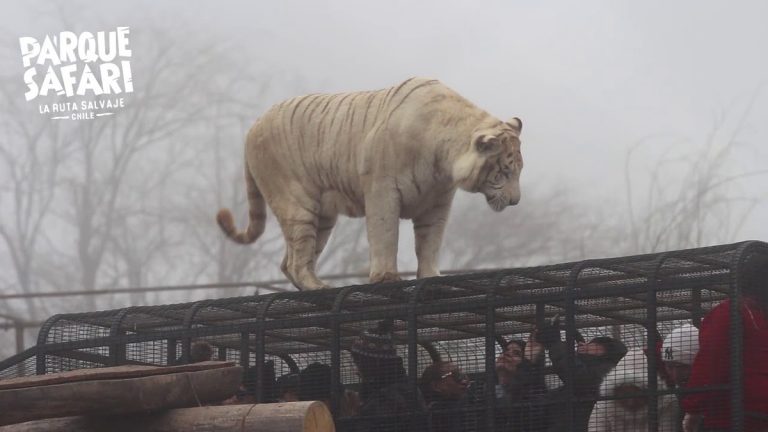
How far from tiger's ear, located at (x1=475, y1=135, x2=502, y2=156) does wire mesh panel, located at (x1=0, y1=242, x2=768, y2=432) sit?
1.31 meters

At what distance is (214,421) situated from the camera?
577 cm

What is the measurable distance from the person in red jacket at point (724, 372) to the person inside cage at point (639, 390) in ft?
0.40

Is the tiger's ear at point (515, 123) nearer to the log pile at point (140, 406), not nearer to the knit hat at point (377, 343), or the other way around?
the knit hat at point (377, 343)

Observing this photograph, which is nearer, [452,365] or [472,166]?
[452,365]

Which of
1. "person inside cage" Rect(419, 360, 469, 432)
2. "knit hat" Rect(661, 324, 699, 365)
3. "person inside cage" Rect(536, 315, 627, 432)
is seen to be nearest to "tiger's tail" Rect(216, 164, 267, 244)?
"person inside cage" Rect(419, 360, 469, 432)

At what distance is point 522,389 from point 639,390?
593mm

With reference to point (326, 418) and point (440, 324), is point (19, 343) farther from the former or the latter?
point (326, 418)

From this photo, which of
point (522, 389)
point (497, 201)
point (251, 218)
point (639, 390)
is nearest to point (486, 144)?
point (497, 201)

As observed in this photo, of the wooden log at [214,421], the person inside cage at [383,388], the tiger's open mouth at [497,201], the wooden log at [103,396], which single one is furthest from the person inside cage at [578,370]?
the tiger's open mouth at [497,201]

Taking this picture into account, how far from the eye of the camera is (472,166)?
8688 millimetres

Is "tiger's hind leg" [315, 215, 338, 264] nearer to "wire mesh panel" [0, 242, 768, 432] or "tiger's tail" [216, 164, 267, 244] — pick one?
"tiger's tail" [216, 164, 267, 244]

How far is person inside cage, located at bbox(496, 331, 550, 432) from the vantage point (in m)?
6.89

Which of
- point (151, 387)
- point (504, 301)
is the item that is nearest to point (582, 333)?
point (504, 301)

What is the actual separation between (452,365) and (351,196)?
2.35 meters
